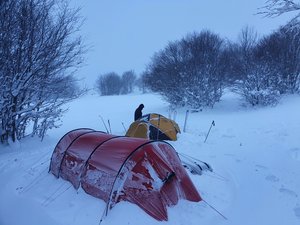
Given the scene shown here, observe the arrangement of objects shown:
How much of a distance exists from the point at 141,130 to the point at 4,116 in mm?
4929

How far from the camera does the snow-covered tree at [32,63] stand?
1073 centimetres

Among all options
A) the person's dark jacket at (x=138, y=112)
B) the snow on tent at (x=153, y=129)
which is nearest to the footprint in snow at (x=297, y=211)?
the snow on tent at (x=153, y=129)

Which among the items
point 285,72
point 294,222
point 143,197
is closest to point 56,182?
point 143,197

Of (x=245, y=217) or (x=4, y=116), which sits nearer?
(x=245, y=217)

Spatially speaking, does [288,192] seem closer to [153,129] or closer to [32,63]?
[153,129]

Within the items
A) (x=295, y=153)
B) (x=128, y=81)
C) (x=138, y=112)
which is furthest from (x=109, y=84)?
(x=295, y=153)

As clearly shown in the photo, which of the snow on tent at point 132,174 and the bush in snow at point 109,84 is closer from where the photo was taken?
the snow on tent at point 132,174

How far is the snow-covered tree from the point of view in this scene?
1073cm

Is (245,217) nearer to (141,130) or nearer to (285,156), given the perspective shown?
(285,156)

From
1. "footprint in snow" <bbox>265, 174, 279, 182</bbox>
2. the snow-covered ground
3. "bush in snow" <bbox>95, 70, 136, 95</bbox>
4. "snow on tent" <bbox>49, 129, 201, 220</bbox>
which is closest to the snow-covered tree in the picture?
the snow-covered ground

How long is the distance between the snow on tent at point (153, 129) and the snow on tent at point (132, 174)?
4.04 metres

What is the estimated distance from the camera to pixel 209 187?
24.1 ft

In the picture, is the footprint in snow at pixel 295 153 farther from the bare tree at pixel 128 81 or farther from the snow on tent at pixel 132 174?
the bare tree at pixel 128 81

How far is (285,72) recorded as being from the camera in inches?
780
